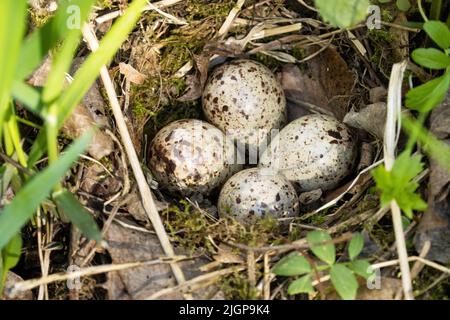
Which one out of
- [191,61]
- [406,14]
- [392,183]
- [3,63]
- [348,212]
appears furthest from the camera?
[191,61]

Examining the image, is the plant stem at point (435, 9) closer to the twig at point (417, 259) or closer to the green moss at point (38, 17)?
the twig at point (417, 259)

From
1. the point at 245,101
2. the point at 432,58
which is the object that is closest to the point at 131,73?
the point at 245,101

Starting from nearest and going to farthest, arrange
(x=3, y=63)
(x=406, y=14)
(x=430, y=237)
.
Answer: (x=3, y=63) < (x=430, y=237) < (x=406, y=14)

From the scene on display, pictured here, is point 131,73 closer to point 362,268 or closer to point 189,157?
point 189,157

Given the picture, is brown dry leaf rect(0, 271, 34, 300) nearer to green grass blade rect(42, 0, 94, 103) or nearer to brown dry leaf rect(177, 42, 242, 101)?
green grass blade rect(42, 0, 94, 103)

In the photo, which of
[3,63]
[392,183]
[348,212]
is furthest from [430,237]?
[3,63]

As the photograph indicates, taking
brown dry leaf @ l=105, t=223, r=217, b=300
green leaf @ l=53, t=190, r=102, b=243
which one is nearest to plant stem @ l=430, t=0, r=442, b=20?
brown dry leaf @ l=105, t=223, r=217, b=300
